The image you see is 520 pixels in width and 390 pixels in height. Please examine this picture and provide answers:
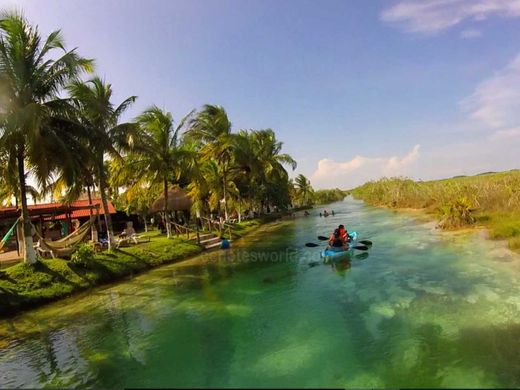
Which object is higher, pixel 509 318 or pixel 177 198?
pixel 177 198

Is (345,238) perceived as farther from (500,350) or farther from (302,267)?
(500,350)

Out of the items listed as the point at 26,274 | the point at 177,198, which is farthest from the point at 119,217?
the point at 26,274

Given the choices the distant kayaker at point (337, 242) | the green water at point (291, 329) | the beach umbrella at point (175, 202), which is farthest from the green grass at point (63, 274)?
the distant kayaker at point (337, 242)

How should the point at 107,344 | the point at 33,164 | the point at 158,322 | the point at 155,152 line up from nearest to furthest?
the point at 107,344
the point at 158,322
the point at 33,164
the point at 155,152

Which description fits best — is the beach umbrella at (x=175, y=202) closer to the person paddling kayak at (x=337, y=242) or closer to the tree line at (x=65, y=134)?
the tree line at (x=65, y=134)

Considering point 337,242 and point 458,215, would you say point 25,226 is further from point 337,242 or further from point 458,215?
point 458,215

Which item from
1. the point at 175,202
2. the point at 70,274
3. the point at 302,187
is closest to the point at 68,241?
the point at 70,274

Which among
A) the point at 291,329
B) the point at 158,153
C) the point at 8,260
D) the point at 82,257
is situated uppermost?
the point at 158,153
